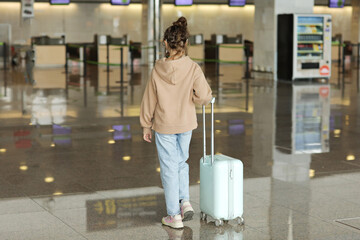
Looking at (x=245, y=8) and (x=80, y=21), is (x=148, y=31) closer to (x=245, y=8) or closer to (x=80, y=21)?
(x=80, y=21)

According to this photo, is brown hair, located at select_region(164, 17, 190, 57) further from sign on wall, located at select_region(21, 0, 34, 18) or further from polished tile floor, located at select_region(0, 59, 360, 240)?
sign on wall, located at select_region(21, 0, 34, 18)

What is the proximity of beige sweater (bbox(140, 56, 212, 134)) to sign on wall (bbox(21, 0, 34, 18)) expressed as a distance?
71.3ft

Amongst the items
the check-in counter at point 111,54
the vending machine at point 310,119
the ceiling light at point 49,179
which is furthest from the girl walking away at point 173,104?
the check-in counter at point 111,54

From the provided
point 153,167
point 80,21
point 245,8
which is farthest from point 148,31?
point 153,167

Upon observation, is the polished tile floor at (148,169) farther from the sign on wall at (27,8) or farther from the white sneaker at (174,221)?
the sign on wall at (27,8)

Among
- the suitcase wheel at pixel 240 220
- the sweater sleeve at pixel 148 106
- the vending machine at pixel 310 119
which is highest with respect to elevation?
the sweater sleeve at pixel 148 106

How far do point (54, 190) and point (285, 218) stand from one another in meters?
2.30

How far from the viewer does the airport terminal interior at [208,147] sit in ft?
17.1

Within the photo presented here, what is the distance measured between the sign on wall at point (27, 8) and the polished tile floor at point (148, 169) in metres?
11.5

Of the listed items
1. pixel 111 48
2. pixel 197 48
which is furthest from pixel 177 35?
pixel 197 48

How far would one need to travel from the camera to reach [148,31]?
96.1ft

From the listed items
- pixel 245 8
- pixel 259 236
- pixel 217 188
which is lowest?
pixel 259 236

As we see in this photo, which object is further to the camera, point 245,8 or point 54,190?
point 245,8

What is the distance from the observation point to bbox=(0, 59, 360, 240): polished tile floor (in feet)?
16.8
